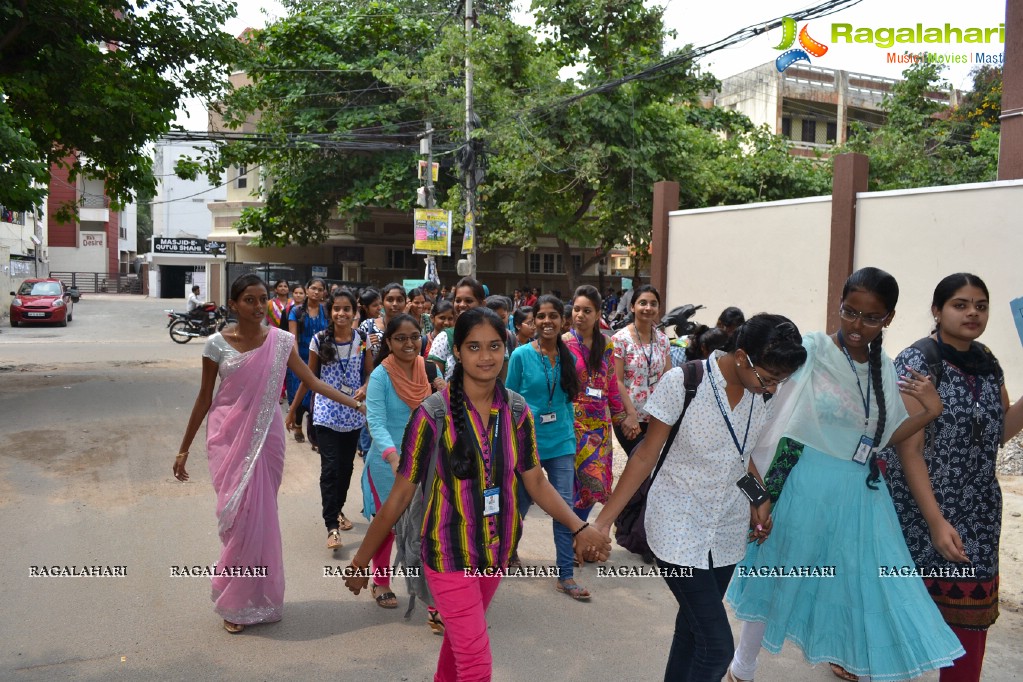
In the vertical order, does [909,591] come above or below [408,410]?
below

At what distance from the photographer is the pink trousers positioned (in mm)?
2959

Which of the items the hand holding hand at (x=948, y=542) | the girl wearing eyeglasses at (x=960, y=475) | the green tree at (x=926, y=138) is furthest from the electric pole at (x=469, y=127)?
the hand holding hand at (x=948, y=542)

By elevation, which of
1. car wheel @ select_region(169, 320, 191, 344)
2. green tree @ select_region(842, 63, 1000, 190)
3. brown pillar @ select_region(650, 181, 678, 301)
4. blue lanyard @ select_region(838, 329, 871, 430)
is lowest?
car wheel @ select_region(169, 320, 191, 344)

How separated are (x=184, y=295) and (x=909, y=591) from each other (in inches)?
2399

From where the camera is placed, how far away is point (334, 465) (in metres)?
5.85

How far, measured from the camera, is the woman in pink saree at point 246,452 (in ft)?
14.7

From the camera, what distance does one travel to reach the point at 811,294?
40.0ft

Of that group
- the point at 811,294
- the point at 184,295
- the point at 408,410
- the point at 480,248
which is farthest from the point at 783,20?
the point at 184,295

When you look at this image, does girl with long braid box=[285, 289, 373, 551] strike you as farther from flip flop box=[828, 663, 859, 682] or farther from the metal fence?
the metal fence

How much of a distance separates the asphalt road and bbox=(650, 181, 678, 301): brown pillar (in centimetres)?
840

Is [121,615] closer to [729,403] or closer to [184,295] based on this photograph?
[729,403]

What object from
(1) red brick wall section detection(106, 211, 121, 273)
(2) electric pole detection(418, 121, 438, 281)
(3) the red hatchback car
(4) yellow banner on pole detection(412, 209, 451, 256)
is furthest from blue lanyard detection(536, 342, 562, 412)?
(1) red brick wall section detection(106, 211, 121, 273)

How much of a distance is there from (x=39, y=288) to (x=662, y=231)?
24.5m

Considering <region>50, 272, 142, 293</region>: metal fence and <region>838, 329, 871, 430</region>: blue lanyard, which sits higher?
<region>838, 329, 871, 430</region>: blue lanyard
